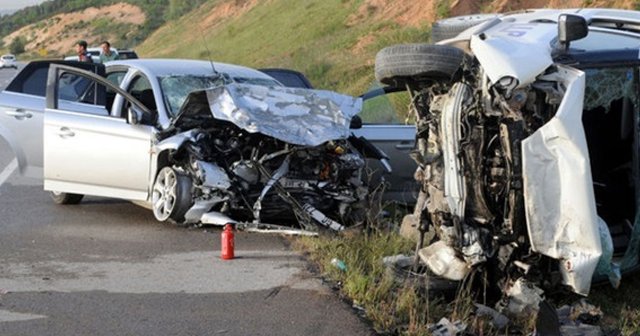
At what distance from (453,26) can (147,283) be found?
303 cm

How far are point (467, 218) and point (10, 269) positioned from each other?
3.66 meters

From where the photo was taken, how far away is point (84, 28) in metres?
110

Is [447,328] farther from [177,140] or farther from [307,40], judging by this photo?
[307,40]

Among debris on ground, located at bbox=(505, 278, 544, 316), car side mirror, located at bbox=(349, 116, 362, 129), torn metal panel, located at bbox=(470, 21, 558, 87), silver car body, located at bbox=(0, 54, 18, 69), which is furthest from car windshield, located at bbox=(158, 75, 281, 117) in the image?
silver car body, located at bbox=(0, 54, 18, 69)

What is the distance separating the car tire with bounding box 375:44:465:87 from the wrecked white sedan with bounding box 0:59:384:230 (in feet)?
7.75

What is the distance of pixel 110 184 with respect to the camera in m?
9.81

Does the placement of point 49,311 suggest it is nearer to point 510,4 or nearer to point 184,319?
point 184,319

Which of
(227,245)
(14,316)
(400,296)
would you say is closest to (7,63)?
(227,245)

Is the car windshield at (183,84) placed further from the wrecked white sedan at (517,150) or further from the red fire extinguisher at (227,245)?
the wrecked white sedan at (517,150)

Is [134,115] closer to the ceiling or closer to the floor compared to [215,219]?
closer to the ceiling

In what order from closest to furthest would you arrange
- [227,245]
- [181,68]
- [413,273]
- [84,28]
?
[413,273], [227,245], [181,68], [84,28]

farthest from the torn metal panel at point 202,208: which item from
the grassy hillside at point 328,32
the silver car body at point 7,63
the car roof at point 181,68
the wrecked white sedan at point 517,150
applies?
the silver car body at point 7,63

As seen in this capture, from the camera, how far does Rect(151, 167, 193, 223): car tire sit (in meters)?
9.10

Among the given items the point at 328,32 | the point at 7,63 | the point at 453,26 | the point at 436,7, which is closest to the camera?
the point at 453,26
